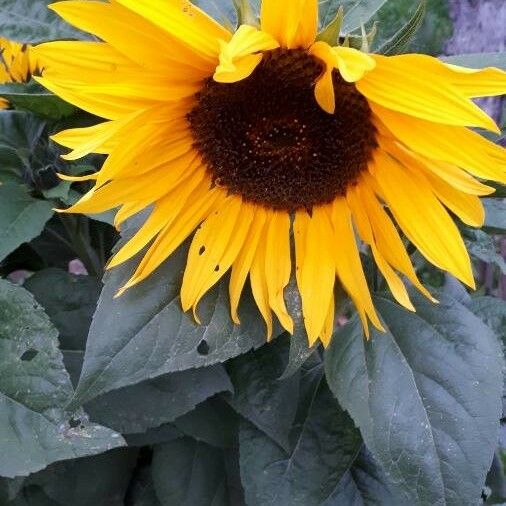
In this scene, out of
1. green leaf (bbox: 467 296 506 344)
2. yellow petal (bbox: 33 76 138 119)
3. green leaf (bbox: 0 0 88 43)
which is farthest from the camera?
green leaf (bbox: 467 296 506 344)

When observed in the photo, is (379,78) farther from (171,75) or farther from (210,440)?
(210,440)

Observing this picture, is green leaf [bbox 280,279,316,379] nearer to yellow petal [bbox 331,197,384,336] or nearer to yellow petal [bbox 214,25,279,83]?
yellow petal [bbox 331,197,384,336]

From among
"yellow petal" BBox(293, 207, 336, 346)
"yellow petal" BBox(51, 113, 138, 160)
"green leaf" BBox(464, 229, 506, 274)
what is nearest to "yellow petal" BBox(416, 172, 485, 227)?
"yellow petal" BBox(293, 207, 336, 346)

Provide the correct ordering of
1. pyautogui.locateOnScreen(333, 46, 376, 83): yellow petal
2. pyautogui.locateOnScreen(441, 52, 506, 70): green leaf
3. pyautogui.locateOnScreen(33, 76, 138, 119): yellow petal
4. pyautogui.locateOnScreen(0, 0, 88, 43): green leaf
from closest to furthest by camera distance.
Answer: pyautogui.locateOnScreen(333, 46, 376, 83): yellow petal → pyautogui.locateOnScreen(33, 76, 138, 119): yellow petal → pyautogui.locateOnScreen(441, 52, 506, 70): green leaf → pyautogui.locateOnScreen(0, 0, 88, 43): green leaf

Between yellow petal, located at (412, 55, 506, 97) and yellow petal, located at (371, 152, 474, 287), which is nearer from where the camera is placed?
yellow petal, located at (412, 55, 506, 97)

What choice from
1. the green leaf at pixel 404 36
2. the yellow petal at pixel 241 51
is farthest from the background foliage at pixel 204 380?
the yellow petal at pixel 241 51

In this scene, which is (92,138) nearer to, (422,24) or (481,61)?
(481,61)

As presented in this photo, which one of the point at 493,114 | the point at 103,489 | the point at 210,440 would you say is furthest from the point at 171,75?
the point at 493,114

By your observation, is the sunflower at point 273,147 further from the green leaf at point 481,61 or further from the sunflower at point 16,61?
the sunflower at point 16,61

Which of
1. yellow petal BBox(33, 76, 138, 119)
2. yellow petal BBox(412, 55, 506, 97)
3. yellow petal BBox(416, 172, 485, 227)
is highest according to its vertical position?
yellow petal BBox(412, 55, 506, 97)
